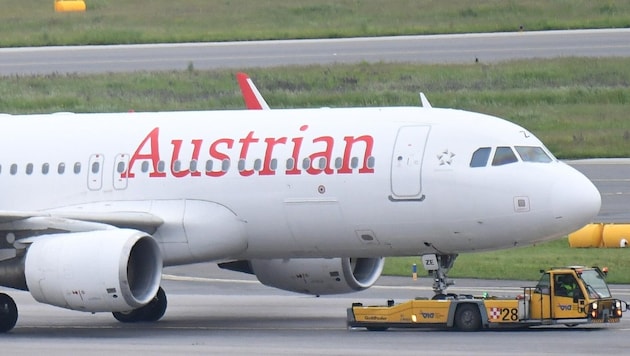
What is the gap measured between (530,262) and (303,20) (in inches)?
1701

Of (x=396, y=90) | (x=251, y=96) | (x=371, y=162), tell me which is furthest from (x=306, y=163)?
(x=396, y=90)

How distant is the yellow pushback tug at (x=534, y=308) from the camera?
84.8ft

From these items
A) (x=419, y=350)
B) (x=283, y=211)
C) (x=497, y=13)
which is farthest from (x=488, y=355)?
(x=497, y=13)

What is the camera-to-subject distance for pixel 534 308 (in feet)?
85.2

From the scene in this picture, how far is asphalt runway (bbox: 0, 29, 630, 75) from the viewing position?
65.5 meters

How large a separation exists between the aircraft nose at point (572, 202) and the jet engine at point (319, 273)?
4816mm

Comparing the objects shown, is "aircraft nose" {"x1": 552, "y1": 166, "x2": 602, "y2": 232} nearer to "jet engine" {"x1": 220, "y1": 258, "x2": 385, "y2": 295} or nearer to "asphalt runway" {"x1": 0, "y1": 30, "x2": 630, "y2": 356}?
"asphalt runway" {"x1": 0, "y1": 30, "x2": 630, "y2": 356}

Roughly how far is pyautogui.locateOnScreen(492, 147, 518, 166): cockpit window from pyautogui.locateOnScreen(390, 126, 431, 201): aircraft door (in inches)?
48.4

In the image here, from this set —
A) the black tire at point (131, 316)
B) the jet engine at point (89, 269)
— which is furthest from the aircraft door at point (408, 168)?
the black tire at point (131, 316)

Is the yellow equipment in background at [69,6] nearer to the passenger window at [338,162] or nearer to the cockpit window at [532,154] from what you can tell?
the passenger window at [338,162]

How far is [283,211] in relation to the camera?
91.9 feet

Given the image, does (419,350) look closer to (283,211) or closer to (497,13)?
(283,211)

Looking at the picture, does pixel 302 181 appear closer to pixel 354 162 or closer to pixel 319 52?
pixel 354 162

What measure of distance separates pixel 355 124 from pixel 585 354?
7073mm
